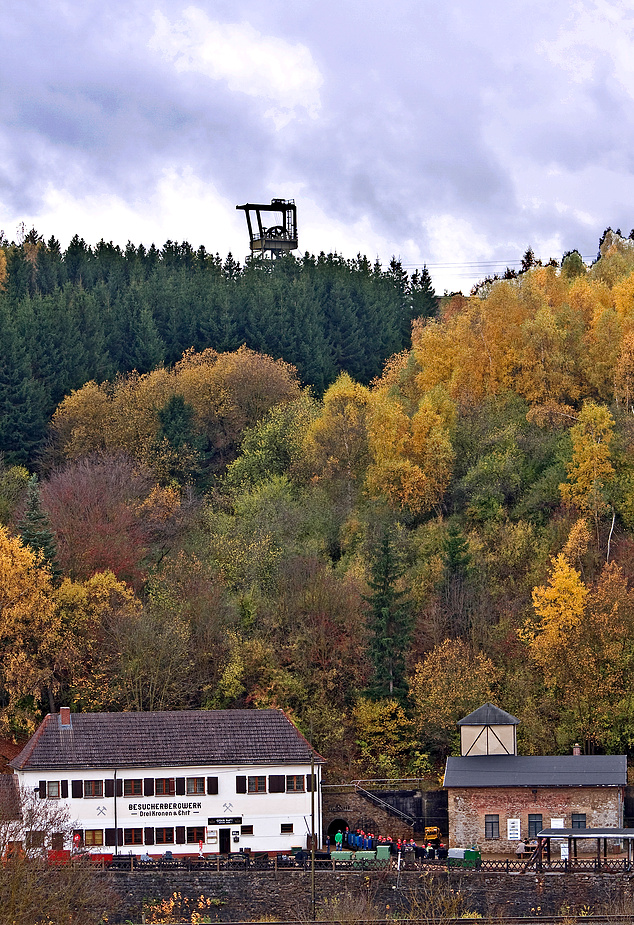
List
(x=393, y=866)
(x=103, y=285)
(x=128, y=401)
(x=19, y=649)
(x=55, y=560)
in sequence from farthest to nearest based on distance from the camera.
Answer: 1. (x=103, y=285)
2. (x=128, y=401)
3. (x=55, y=560)
4. (x=19, y=649)
5. (x=393, y=866)

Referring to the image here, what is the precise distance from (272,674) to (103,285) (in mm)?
57011

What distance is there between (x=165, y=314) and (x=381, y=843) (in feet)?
217

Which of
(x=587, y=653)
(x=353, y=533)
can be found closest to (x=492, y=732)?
(x=587, y=653)

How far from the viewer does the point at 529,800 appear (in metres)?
58.4

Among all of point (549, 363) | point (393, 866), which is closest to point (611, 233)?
point (549, 363)

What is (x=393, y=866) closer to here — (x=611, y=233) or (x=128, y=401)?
(x=128, y=401)

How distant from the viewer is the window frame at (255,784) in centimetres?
5938

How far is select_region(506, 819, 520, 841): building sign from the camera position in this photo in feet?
192

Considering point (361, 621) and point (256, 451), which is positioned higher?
point (256, 451)

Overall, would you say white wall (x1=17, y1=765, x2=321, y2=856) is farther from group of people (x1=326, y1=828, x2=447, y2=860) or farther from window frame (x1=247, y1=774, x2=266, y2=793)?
group of people (x1=326, y1=828, x2=447, y2=860)

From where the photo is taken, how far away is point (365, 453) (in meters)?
91.5

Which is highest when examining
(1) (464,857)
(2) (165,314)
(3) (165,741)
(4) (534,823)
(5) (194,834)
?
(2) (165,314)

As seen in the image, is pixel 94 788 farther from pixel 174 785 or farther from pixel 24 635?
pixel 24 635

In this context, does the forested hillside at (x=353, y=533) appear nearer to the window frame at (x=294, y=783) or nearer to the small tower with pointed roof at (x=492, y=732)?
the small tower with pointed roof at (x=492, y=732)
